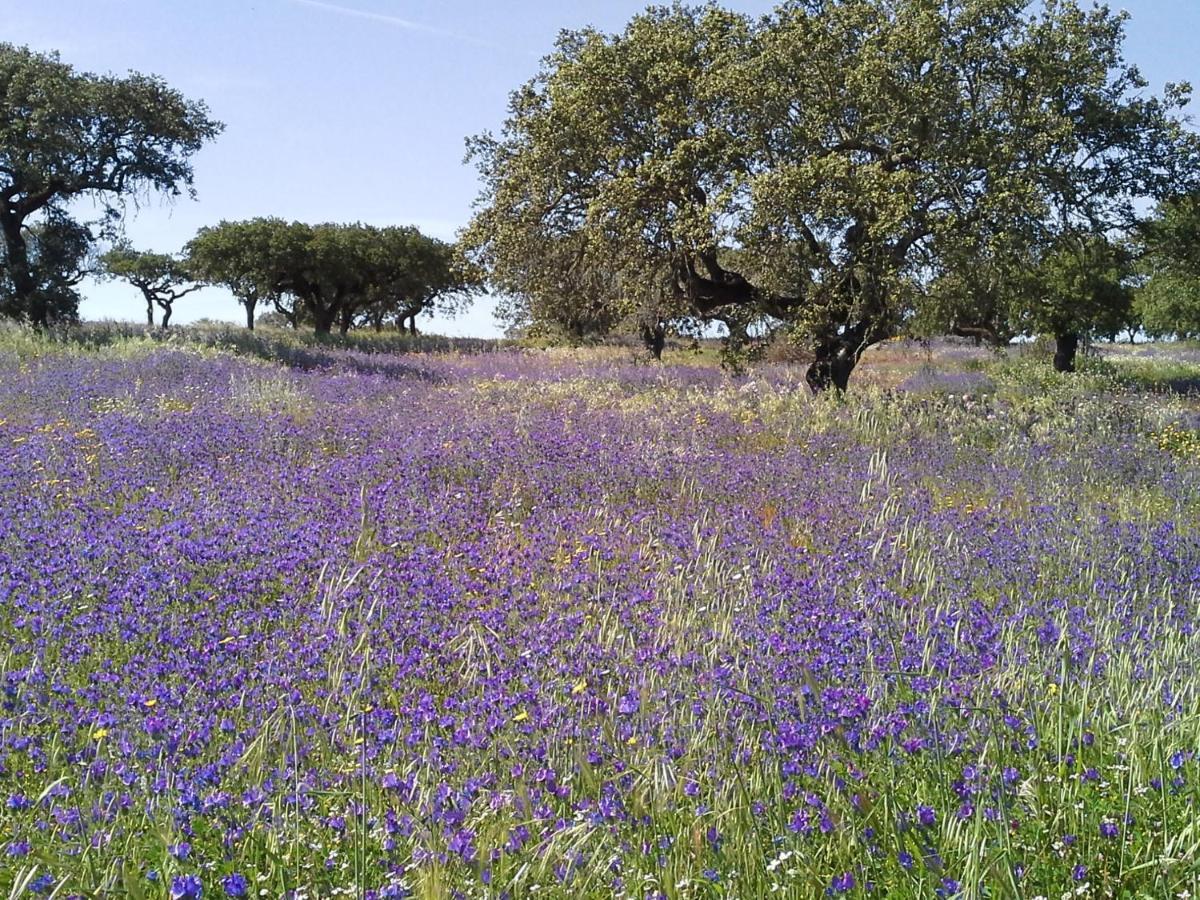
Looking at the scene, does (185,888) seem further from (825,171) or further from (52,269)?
(52,269)

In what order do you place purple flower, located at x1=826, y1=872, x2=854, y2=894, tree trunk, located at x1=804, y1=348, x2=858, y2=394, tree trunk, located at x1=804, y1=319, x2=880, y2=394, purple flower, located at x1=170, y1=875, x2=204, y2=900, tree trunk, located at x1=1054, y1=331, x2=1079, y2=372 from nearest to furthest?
purple flower, located at x1=170, y1=875, x2=204, y2=900
purple flower, located at x1=826, y1=872, x2=854, y2=894
tree trunk, located at x1=804, y1=319, x2=880, y2=394
tree trunk, located at x1=804, y1=348, x2=858, y2=394
tree trunk, located at x1=1054, y1=331, x2=1079, y2=372

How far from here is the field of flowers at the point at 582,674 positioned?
2.54m

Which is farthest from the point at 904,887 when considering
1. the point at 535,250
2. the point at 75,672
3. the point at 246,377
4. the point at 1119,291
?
the point at 1119,291

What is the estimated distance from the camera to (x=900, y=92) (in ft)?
43.7

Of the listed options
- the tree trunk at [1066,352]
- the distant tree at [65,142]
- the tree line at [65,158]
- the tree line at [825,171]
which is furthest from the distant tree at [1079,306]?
the distant tree at [65,142]

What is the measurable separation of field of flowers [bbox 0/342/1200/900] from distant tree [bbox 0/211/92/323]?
16.2m

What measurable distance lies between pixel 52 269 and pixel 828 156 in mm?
18719

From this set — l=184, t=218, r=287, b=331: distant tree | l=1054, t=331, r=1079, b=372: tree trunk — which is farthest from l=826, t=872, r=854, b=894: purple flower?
l=184, t=218, r=287, b=331: distant tree

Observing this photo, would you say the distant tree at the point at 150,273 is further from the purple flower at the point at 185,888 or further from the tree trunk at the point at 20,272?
the purple flower at the point at 185,888

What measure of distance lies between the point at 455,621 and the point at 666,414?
7.74m

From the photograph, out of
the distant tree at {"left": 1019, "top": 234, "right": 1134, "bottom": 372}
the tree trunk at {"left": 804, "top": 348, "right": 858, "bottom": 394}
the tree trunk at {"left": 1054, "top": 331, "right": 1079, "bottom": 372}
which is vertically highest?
the distant tree at {"left": 1019, "top": 234, "right": 1134, "bottom": 372}

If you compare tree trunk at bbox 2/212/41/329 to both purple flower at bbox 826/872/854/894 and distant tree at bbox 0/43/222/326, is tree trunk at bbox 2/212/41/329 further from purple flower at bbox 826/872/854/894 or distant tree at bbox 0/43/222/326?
purple flower at bbox 826/872/854/894

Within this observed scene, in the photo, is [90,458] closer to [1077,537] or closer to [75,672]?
[75,672]

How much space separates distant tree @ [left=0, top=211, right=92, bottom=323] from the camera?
870 inches
